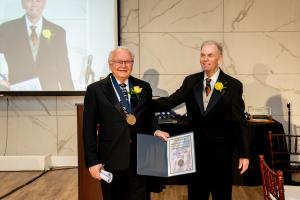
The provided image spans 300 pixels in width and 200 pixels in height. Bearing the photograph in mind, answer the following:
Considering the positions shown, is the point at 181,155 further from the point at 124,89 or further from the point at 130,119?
the point at 124,89

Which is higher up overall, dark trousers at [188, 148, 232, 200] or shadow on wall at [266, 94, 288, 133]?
shadow on wall at [266, 94, 288, 133]

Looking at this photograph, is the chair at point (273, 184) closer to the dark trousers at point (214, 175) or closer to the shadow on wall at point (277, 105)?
the dark trousers at point (214, 175)

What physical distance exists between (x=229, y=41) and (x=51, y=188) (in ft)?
9.06

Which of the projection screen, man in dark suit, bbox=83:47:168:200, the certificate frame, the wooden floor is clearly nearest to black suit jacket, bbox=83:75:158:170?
man in dark suit, bbox=83:47:168:200

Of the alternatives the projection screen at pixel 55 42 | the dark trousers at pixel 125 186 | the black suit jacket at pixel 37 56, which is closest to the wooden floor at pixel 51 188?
the projection screen at pixel 55 42

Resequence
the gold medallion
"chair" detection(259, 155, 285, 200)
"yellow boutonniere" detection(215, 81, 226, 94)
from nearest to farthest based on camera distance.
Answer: "chair" detection(259, 155, 285, 200), the gold medallion, "yellow boutonniere" detection(215, 81, 226, 94)

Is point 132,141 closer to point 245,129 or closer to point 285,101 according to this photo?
point 245,129

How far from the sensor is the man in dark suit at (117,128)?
2.37m

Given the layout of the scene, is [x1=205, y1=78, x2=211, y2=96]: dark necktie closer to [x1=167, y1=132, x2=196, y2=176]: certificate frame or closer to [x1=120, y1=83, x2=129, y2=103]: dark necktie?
[x1=167, y1=132, x2=196, y2=176]: certificate frame

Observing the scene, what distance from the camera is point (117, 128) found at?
2.36 metres

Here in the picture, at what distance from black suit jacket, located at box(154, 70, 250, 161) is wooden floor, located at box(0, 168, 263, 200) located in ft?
5.33

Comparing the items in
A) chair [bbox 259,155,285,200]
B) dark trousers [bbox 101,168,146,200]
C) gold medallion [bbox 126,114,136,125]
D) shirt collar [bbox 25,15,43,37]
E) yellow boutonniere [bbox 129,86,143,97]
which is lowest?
dark trousers [bbox 101,168,146,200]

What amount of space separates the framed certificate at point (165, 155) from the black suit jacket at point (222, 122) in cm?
19

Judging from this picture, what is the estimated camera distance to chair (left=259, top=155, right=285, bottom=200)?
194cm
